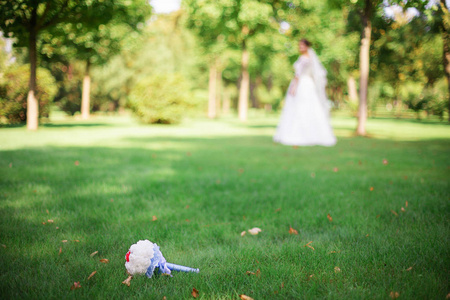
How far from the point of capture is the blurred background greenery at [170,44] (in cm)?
1312

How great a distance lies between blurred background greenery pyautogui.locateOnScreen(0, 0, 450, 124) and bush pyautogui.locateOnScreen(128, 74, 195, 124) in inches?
2.6

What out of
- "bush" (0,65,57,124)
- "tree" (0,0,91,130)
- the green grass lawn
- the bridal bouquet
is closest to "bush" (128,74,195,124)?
"bush" (0,65,57,124)

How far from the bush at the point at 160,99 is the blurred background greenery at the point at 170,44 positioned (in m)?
0.07

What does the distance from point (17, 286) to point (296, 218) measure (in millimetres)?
2585

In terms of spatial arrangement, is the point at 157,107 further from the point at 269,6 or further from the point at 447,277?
the point at 447,277

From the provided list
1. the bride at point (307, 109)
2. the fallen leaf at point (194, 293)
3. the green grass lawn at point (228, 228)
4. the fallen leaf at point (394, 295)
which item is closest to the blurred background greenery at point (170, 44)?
the bride at point (307, 109)

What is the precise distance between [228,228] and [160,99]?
695 inches

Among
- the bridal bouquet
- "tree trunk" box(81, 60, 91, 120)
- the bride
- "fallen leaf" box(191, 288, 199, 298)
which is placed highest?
"tree trunk" box(81, 60, 91, 120)

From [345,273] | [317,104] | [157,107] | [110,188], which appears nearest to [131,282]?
[345,273]

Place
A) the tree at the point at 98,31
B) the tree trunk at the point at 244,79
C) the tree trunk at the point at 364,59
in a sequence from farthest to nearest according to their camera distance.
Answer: the tree trunk at the point at 244,79
the tree at the point at 98,31
the tree trunk at the point at 364,59

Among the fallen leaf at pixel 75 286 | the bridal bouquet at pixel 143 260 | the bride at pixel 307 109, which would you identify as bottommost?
the fallen leaf at pixel 75 286

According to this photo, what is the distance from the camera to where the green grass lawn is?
79.4 inches

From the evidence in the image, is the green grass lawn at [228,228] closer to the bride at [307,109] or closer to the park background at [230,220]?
the park background at [230,220]

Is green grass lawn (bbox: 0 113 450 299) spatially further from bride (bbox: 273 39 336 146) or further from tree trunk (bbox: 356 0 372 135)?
tree trunk (bbox: 356 0 372 135)
